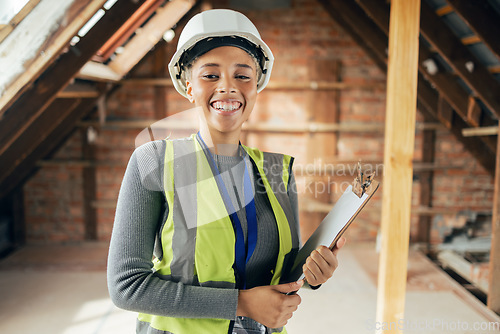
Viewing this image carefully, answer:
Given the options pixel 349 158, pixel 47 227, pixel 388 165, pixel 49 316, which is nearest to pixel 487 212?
pixel 349 158

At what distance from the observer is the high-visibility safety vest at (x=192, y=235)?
743mm

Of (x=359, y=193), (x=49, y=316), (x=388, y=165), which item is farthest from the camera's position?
(x=49, y=316)

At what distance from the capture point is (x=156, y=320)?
78 centimetres

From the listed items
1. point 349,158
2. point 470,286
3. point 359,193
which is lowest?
point 470,286

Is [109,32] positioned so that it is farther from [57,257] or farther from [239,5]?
[57,257]

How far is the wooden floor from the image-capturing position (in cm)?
249

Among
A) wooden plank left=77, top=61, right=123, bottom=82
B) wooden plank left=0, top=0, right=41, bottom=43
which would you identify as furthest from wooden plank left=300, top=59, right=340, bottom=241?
wooden plank left=0, top=0, right=41, bottom=43

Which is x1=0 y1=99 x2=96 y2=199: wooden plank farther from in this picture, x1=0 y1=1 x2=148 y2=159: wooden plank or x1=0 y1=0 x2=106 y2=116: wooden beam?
x1=0 y1=0 x2=106 y2=116: wooden beam

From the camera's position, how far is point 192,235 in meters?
0.75

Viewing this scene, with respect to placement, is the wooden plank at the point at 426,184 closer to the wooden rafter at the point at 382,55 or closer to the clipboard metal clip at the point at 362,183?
the wooden rafter at the point at 382,55

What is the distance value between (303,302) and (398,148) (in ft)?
5.37

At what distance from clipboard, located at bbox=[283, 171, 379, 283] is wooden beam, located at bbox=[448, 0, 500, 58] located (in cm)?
193

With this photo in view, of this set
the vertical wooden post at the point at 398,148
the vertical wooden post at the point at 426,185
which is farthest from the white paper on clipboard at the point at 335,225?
the vertical wooden post at the point at 426,185

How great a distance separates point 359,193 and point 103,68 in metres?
3.14
